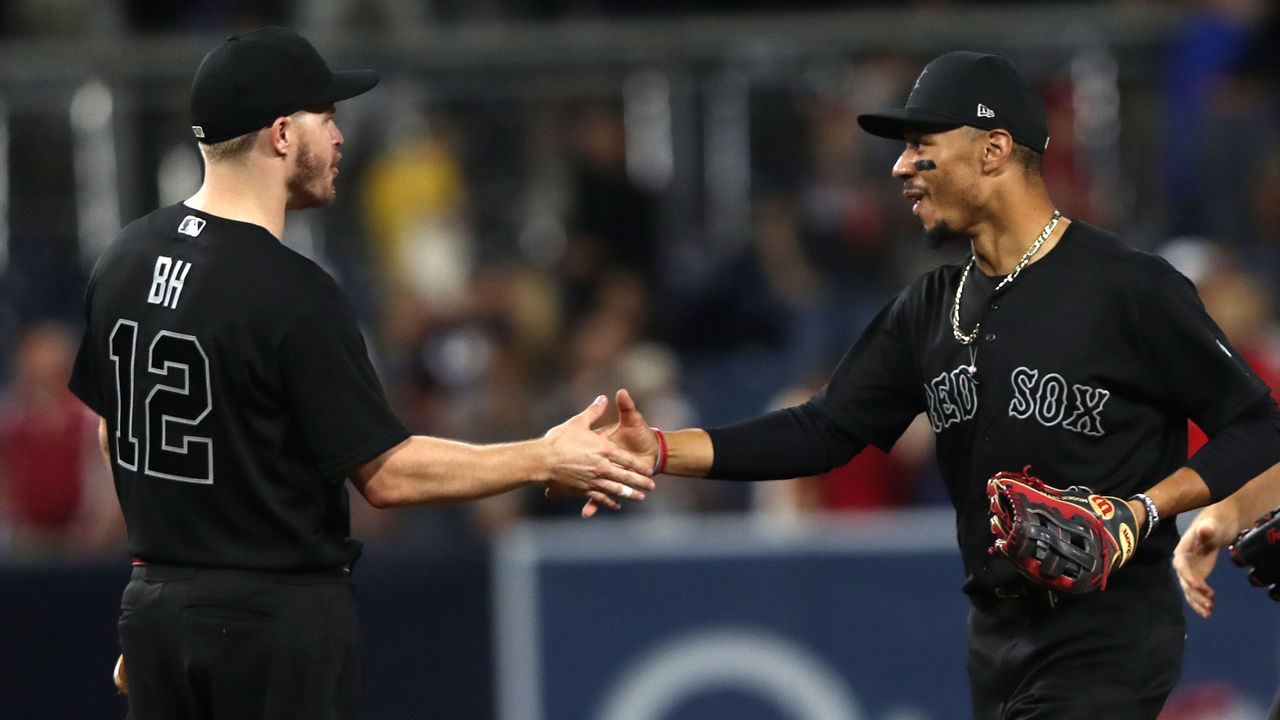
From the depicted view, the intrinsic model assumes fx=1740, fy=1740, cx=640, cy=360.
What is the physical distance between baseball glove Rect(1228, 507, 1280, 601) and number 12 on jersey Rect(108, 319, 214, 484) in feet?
9.19

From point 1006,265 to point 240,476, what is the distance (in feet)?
7.02

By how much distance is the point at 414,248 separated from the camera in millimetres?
11133

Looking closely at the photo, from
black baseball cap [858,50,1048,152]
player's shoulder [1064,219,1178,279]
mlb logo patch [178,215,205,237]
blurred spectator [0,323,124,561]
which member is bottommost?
blurred spectator [0,323,124,561]

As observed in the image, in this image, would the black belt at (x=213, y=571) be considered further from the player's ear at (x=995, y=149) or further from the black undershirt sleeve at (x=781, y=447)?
the player's ear at (x=995, y=149)

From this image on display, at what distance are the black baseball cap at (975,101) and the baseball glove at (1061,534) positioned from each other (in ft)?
3.27

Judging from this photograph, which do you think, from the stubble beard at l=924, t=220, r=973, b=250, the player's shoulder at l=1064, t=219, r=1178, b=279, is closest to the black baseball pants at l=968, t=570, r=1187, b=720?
the player's shoulder at l=1064, t=219, r=1178, b=279

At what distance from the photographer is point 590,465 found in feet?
15.5

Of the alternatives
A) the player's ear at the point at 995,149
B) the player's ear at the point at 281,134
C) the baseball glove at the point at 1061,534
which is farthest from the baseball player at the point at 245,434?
the player's ear at the point at 995,149

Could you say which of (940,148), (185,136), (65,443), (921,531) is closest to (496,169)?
(185,136)

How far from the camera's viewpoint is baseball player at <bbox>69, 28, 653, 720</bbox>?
4.27m

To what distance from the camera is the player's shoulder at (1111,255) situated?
459cm

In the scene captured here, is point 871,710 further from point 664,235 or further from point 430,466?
point 430,466

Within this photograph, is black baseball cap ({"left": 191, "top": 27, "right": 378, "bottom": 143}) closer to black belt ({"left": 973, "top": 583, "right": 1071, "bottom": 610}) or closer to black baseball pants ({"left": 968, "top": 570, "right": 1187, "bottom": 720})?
black belt ({"left": 973, "top": 583, "right": 1071, "bottom": 610})

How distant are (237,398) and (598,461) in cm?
101
